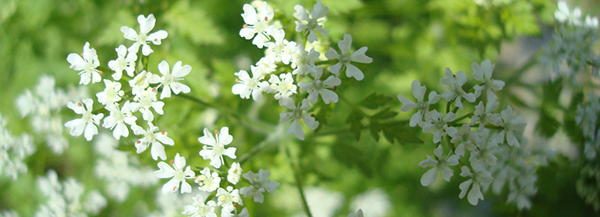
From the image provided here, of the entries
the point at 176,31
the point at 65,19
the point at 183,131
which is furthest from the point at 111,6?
the point at 183,131

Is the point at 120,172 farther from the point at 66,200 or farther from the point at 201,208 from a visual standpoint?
the point at 201,208

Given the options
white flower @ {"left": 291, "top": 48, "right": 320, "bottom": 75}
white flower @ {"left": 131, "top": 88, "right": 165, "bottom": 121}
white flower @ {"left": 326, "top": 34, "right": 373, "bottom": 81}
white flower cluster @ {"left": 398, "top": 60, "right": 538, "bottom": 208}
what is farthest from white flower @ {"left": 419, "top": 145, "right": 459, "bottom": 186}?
white flower @ {"left": 131, "top": 88, "right": 165, "bottom": 121}

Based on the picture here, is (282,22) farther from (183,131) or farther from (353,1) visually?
(183,131)

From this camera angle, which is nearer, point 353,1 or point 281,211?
point 353,1

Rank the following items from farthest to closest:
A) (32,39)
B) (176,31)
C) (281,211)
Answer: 1. (281,211)
2. (32,39)
3. (176,31)

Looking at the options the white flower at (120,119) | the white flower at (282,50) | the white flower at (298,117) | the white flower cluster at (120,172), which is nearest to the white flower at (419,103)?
the white flower at (298,117)

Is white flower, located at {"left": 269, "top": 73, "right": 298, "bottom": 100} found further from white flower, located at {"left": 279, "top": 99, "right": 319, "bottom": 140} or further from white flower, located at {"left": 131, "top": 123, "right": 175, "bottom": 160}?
white flower, located at {"left": 131, "top": 123, "right": 175, "bottom": 160}
